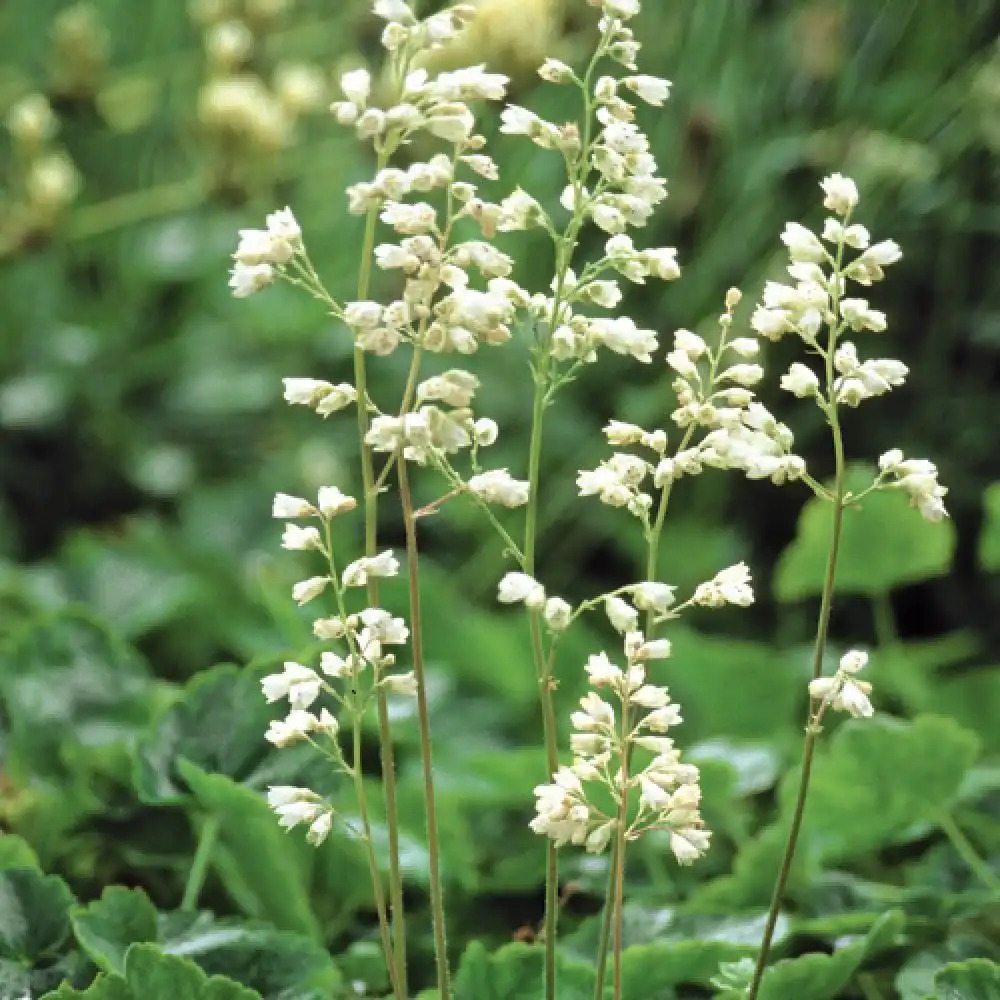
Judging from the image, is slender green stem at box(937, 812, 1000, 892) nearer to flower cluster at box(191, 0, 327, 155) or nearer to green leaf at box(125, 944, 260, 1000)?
green leaf at box(125, 944, 260, 1000)

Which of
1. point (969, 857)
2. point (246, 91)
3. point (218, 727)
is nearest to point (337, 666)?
point (218, 727)

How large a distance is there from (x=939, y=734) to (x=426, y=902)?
0.80ft

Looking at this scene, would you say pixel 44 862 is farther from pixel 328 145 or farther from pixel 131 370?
pixel 328 145

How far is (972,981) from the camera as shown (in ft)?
1.51

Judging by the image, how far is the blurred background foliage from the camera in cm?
63

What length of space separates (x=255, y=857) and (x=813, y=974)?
23 centimetres

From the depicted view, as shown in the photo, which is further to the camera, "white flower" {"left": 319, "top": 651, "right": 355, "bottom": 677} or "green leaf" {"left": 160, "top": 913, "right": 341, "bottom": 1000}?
"green leaf" {"left": 160, "top": 913, "right": 341, "bottom": 1000}

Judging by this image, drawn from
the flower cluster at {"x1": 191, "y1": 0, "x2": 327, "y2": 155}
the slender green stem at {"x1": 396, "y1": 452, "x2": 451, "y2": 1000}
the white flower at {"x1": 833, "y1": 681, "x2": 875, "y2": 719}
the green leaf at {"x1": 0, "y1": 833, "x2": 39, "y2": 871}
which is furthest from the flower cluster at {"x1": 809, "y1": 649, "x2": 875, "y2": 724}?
the flower cluster at {"x1": 191, "y1": 0, "x2": 327, "y2": 155}

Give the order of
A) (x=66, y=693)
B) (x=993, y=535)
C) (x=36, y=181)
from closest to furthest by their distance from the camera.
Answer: (x=66, y=693) → (x=993, y=535) → (x=36, y=181)

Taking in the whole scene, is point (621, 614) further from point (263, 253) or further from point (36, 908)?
point (36, 908)

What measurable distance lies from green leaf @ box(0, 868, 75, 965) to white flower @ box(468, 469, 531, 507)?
0.82 feet

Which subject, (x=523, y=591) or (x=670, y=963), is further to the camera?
(x=670, y=963)

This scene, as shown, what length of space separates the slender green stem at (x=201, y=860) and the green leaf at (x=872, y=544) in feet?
1.14

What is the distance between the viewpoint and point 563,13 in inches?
42.4
